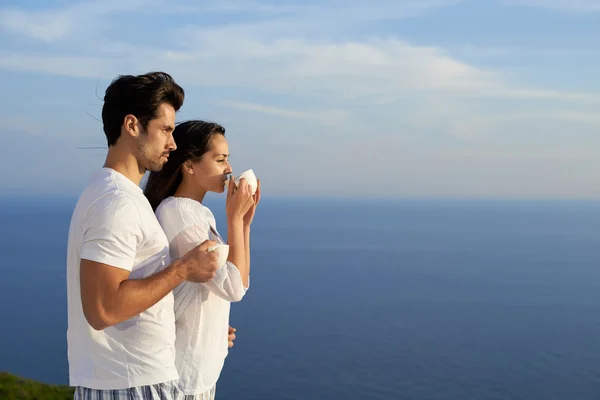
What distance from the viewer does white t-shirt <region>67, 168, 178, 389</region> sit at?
8.44 feet

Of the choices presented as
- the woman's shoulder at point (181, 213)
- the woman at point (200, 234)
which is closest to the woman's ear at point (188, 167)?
the woman at point (200, 234)

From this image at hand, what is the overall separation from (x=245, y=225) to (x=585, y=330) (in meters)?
106

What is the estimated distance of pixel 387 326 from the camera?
99375mm

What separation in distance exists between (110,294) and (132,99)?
863mm

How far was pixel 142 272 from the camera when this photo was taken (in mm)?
2750

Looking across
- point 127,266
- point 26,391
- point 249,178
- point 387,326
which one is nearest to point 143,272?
point 127,266

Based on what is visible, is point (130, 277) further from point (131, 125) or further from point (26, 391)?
point (26, 391)

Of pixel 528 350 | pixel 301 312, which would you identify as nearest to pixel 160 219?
pixel 528 350

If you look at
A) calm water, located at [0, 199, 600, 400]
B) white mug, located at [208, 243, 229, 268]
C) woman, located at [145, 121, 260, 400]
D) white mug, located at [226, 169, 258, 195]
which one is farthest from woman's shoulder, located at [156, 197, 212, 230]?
calm water, located at [0, 199, 600, 400]

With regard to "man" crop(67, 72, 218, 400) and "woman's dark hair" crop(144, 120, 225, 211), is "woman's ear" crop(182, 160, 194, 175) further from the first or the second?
"man" crop(67, 72, 218, 400)

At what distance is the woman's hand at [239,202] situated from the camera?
326cm

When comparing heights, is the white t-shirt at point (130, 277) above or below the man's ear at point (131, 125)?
below

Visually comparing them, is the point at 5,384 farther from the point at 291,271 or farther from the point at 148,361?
the point at 291,271

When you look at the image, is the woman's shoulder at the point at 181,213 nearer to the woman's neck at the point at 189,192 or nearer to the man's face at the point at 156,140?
the woman's neck at the point at 189,192
